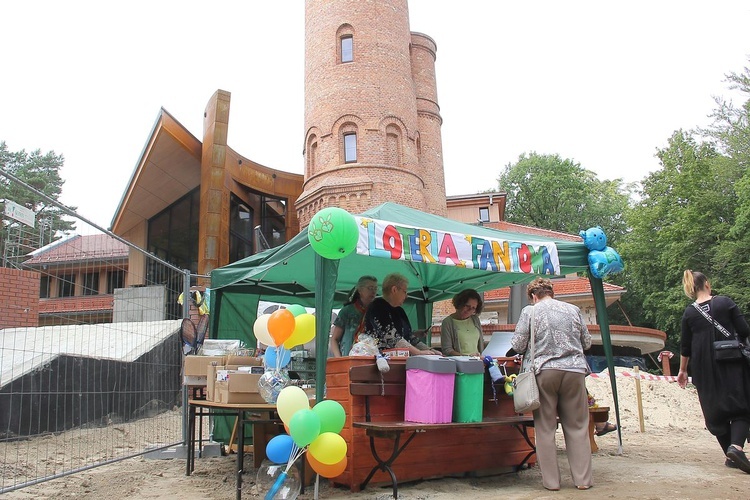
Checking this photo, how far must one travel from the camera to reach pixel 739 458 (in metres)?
5.19

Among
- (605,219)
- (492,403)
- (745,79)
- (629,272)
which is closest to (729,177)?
(745,79)

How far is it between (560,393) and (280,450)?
2317 mm

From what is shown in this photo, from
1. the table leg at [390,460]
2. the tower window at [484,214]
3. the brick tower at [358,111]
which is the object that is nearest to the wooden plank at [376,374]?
the table leg at [390,460]

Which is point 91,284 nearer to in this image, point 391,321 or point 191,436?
point 191,436

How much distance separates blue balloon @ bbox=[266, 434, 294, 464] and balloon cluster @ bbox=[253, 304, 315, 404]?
643mm

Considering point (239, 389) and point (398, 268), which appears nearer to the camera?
point (239, 389)

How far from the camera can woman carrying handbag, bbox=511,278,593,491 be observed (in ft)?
Answer: 16.0

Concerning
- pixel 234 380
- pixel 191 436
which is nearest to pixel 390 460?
pixel 234 380

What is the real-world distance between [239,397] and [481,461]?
2.39 m

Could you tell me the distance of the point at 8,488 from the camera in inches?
192

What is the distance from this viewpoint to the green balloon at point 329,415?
181 inches

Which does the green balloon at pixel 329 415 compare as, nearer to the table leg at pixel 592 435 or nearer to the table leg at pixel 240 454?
the table leg at pixel 240 454

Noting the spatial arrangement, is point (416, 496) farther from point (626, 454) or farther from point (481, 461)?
point (626, 454)

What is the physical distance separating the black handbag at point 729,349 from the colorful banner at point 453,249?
1.70 metres
